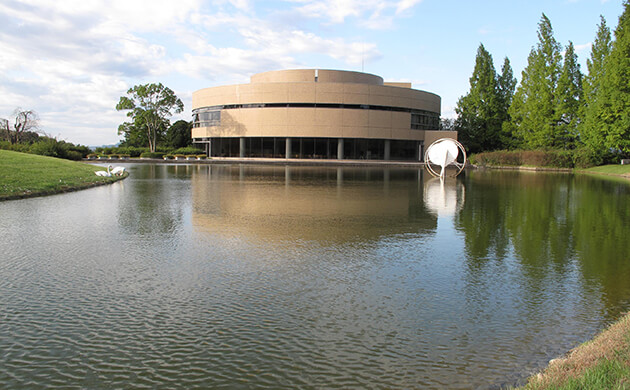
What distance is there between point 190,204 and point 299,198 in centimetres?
460

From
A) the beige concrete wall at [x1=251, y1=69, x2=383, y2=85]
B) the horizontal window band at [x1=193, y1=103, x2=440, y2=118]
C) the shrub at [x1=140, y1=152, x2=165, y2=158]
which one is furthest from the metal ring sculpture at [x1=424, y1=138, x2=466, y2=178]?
the shrub at [x1=140, y1=152, x2=165, y2=158]

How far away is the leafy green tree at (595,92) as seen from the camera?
46.4 meters

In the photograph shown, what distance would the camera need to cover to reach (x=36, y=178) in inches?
910

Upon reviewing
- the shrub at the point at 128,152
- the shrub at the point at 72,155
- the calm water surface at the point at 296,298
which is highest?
the shrub at the point at 128,152

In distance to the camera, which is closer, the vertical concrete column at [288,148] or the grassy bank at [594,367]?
the grassy bank at [594,367]

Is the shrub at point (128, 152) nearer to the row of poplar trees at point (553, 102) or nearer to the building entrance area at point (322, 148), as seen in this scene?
the building entrance area at point (322, 148)

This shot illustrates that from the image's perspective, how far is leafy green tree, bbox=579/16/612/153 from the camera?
4641 cm

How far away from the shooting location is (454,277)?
27.6ft

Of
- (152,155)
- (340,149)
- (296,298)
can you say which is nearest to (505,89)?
(340,149)

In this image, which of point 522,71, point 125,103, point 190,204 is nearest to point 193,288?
point 190,204

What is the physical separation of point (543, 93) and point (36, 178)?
54.1 metres

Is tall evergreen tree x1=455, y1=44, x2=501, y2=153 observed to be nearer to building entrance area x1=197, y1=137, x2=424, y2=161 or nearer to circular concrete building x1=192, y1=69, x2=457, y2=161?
circular concrete building x1=192, y1=69, x2=457, y2=161

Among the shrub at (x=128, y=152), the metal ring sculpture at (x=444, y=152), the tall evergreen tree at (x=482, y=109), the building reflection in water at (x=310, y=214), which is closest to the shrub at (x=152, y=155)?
the shrub at (x=128, y=152)

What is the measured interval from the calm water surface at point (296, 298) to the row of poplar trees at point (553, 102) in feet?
120
